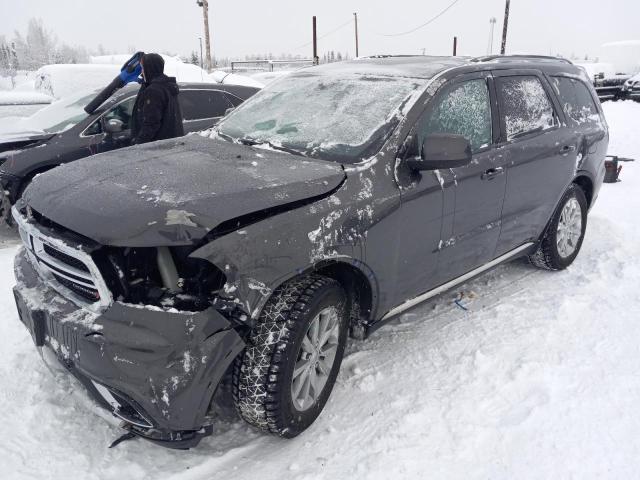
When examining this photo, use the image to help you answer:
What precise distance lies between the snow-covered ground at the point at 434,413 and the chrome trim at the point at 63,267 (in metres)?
0.52

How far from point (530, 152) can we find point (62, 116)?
5.55 m

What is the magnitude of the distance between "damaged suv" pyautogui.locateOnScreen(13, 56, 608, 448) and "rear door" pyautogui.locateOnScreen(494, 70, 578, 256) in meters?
0.02

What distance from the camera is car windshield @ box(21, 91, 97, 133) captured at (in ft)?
20.7

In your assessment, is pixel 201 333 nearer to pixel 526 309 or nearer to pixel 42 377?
pixel 42 377

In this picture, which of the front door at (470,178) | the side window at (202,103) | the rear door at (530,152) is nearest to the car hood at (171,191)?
the front door at (470,178)

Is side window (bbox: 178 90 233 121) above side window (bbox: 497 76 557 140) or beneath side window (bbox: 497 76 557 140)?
beneath

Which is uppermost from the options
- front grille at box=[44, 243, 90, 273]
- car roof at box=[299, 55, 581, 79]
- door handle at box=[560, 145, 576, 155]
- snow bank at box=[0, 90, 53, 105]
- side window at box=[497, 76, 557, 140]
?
car roof at box=[299, 55, 581, 79]

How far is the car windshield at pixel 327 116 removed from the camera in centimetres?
300

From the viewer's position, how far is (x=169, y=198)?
7.59 feet

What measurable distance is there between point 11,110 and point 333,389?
33.6ft

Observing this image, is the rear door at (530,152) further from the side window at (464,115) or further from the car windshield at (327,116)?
the car windshield at (327,116)

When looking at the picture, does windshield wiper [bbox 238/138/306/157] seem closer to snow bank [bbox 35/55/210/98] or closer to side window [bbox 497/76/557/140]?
side window [bbox 497/76/557/140]

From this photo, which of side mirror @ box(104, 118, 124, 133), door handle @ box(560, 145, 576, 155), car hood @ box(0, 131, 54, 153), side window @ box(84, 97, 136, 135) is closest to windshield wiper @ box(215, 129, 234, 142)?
side mirror @ box(104, 118, 124, 133)

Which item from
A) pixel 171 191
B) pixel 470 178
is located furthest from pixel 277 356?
pixel 470 178
